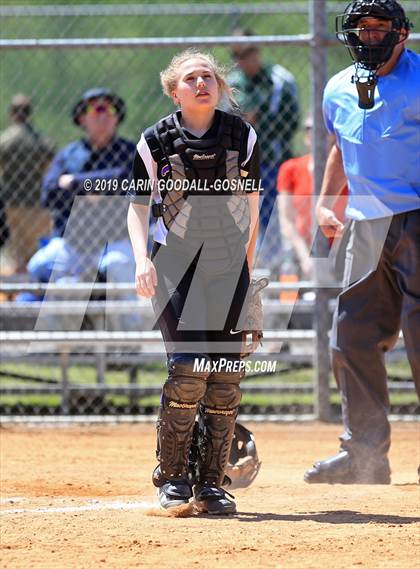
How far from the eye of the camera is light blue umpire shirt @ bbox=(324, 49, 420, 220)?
589 centimetres

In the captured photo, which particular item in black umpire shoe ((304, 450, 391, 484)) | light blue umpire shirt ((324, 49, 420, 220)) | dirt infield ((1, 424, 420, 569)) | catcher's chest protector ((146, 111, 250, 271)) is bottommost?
dirt infield ((1, 424, 420, 569))

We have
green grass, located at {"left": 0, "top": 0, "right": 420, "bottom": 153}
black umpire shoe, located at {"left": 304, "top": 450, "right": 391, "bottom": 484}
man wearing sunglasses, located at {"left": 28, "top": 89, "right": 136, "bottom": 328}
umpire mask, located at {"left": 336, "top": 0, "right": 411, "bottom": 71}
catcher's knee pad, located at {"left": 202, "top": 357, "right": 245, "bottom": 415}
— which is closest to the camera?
catcher's knee pad, located at {"left": 202, "top": 357, "right": 245, "bottom": 415}

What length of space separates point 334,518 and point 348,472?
4.17ft

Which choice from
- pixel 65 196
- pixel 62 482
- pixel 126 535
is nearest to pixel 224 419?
pixel 126 535

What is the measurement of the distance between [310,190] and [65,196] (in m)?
1.99

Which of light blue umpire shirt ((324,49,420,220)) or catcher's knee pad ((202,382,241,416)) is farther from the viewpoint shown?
light blue umpire shirt ((324,49,420,220))

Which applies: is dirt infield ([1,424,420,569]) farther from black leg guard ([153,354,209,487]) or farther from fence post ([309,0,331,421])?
fence post ([309,0,331,421])

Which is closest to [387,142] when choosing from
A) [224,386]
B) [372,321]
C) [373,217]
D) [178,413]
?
[373,217]

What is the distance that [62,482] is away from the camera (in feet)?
19.9

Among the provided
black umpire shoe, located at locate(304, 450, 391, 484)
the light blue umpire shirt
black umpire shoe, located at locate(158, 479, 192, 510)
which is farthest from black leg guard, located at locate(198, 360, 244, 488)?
the light blue umpire shirt

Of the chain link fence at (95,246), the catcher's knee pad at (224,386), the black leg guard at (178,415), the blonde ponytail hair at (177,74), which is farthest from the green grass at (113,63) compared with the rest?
the black leg guard at (178,415)

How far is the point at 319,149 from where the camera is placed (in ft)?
26.7

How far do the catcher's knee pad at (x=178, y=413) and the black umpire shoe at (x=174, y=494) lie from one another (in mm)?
38

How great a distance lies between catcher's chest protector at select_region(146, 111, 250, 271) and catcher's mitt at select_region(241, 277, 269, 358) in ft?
0.61
